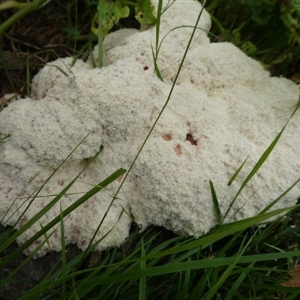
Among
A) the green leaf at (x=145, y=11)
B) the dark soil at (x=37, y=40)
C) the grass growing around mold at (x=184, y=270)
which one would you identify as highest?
the green leaf at (x=145, y=11)

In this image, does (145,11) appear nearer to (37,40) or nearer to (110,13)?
(110,13)

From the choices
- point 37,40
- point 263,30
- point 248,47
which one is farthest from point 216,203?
point 37,40

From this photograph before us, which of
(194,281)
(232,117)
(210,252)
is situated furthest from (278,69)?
(194,281)

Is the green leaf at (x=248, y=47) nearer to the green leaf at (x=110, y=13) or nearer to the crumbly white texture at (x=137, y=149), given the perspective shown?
the crumbly white texture at (x=137, y=149)

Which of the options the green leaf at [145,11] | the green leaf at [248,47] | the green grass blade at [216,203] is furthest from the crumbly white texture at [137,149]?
the green leaf at [248,47]

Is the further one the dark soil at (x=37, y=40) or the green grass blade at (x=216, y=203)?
the dark soil at (x=37, y=40)

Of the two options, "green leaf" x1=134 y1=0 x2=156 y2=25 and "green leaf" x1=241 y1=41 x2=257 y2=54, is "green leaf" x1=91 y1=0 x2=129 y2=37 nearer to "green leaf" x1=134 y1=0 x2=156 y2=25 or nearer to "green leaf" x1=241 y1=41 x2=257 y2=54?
"green leaf" x1=134 y1=0 x2=156 y2=25

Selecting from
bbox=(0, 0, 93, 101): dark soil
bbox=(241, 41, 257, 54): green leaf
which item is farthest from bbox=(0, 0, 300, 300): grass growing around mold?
bbox=(241, 41, 257, 54): green leaf
